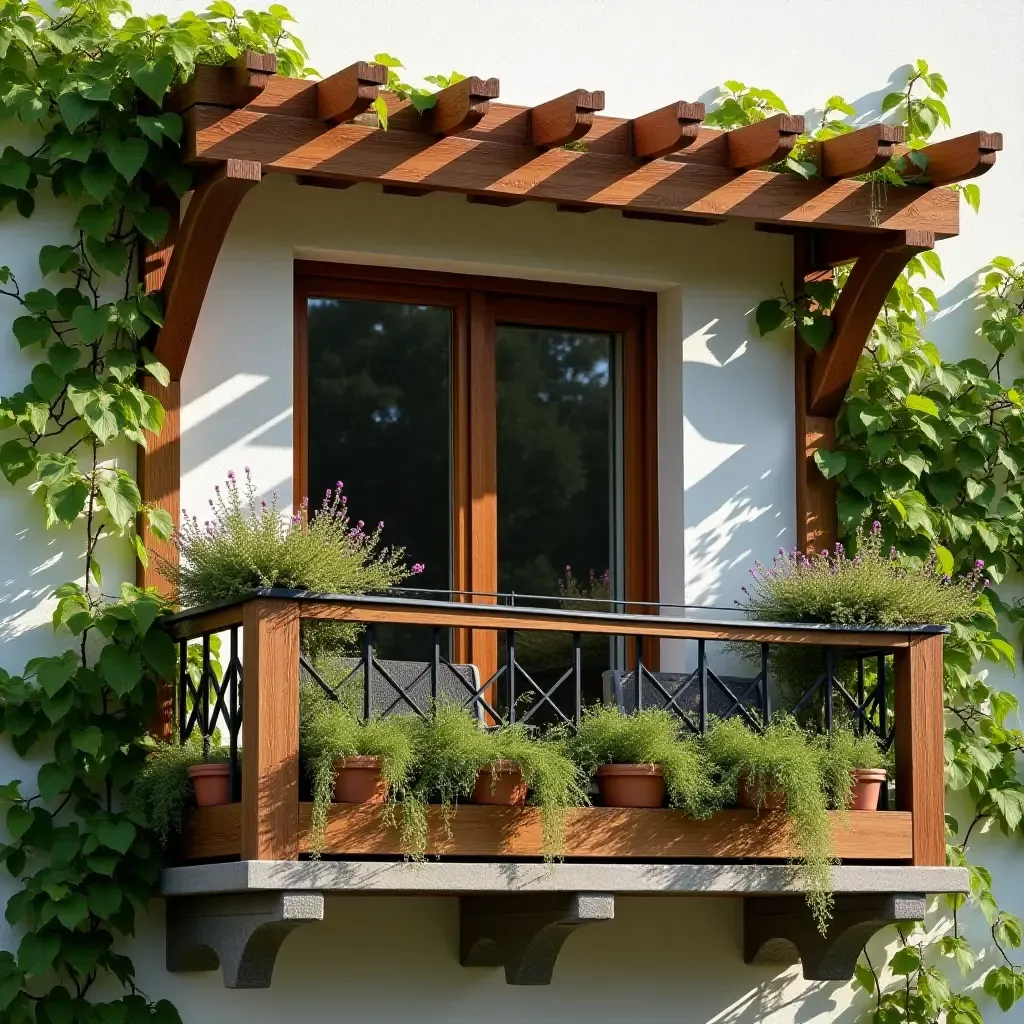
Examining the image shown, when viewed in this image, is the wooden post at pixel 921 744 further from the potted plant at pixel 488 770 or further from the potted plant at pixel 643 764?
the potted plant at pixel 488 770

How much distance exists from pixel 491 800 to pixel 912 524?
230 centimetres

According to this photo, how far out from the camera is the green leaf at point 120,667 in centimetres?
638

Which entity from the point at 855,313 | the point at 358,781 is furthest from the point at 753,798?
the point at 855,313

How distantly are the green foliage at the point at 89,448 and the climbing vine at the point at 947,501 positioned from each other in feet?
7.66

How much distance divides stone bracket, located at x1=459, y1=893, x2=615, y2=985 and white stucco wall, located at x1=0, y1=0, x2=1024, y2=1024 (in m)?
0.11

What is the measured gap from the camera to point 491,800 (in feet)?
20.5

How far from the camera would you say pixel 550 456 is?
780 cm

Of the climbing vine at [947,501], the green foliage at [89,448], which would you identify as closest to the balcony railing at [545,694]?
the green foliage at [89,448]

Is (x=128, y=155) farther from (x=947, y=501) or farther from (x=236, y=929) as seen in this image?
(x=947, y=501)

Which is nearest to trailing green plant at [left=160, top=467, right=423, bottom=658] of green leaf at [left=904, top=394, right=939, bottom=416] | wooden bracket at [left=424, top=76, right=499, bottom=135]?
wooden bracket at [left=424, top=76, right=499, bottom=135]

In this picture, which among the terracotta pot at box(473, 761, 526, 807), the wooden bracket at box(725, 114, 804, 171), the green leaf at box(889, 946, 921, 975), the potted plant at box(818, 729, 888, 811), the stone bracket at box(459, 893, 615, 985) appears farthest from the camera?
the green leaf at box(889, 946, 921, 975)

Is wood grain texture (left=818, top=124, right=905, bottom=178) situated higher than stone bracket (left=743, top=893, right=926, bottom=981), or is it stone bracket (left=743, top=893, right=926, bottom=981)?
wood grain texture (left=818, top=124, right=905, bottom=178)

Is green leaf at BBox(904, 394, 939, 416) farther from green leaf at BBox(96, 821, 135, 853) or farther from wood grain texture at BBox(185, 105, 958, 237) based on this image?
green leaf at BBox(96, 821, 135, 853)

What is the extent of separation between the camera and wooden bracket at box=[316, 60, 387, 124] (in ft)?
20.6
